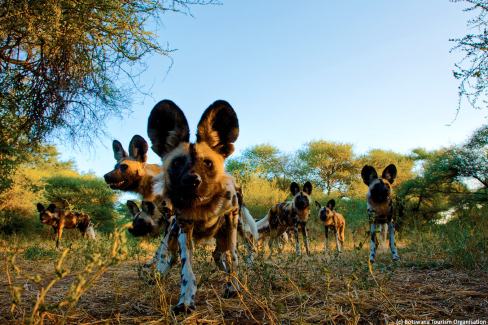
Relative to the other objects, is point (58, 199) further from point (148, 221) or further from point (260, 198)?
point (148, 221)

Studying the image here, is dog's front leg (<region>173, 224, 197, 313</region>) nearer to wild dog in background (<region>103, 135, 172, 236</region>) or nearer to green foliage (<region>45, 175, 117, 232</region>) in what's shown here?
wild dog in background (<region>103, 135, 172, 236</region>)

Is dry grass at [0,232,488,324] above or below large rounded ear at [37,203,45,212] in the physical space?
below

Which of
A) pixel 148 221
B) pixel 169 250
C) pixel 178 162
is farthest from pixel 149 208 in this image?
pixel 178 162

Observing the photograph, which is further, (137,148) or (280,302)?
(137,148)

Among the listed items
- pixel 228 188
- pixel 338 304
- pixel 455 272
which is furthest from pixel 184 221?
pixel 455 272

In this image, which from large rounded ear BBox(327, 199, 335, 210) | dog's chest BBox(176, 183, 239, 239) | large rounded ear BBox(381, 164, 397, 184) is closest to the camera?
dog's chest BBox(176, 183, 239, 239)

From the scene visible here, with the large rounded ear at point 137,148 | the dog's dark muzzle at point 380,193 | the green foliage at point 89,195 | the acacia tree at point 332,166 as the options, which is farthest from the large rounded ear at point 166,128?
the acacia tree at point 332,166

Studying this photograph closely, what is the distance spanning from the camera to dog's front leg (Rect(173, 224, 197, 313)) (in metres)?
2.89

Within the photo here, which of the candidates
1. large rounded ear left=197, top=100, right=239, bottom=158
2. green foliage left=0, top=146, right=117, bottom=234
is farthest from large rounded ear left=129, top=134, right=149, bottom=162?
green foliage left=0, top=146, right=117, bottom=234

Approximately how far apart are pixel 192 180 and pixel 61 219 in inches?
636

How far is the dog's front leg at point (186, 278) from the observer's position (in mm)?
2886

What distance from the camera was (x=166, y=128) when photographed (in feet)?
11.8

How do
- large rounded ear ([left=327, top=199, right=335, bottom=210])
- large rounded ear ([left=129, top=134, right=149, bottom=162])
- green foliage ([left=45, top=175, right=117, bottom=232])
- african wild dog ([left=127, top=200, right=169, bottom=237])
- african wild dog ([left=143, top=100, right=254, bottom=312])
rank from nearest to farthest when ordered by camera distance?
african wild dog ([left=143, top=100, right=254, bottom=312]) < african wild dog ([left=127, top=200, right=169, bottom=237]) < large rounded ear ([left=129, top=134, right=149, bottom=162]) < large rounded ear ([left=327, top=199, right=335, bottom=210]) < green foliage ([left=45, top=175, right=117, bottom=232])

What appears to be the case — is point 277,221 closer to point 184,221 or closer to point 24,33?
point 24,33
